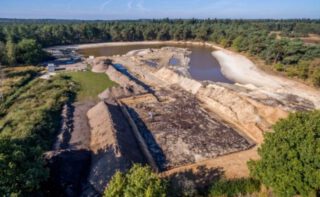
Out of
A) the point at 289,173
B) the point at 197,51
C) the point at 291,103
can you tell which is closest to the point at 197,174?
the point at 289,173

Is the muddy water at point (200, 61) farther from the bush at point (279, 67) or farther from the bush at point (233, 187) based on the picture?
the bush at point (233, 187)

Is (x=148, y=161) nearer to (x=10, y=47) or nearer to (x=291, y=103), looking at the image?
(x=291, y=103)

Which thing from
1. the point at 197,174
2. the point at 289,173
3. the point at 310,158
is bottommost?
the point at 197,174

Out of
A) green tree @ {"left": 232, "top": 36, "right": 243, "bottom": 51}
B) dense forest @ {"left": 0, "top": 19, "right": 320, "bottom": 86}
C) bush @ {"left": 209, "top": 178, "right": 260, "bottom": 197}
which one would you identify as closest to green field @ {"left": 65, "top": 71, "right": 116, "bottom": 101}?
dense forest @ {"left": 0, "top": 19, "right": 320, "bottom": 86}

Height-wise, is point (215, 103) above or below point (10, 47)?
below

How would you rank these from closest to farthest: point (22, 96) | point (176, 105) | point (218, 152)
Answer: point (218, 152), point (176, 105), point (22, 96)

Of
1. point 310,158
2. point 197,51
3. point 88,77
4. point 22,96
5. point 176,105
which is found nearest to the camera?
point 310,158

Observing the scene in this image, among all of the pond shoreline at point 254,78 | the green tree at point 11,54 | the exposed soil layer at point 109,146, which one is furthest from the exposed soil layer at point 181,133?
the green tree at point 11,54

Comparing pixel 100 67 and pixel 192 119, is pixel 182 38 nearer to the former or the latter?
pixel 100 67
